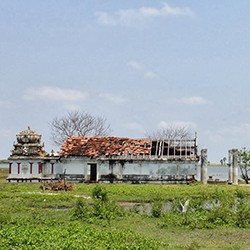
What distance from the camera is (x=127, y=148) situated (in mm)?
41125

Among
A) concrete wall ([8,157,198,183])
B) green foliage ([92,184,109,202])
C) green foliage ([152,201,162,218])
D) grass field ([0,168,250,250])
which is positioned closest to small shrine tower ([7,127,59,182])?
concrete wall ([8,157,198,183])

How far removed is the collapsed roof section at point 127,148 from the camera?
40.2m

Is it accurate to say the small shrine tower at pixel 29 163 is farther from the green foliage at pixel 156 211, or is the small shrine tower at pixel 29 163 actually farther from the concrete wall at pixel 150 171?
the green foliage at pixel 156 211

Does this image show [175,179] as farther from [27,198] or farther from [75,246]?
[75,246]

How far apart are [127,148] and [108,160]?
2435 mm

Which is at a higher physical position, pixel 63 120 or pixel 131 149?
pixel 63 120

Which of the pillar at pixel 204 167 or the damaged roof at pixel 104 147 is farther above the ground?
the damaged roof at pixel 104 147

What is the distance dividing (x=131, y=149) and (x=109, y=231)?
27.9 m

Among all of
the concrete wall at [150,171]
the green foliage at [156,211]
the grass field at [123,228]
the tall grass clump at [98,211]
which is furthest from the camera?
the concrete wall at [150,171]

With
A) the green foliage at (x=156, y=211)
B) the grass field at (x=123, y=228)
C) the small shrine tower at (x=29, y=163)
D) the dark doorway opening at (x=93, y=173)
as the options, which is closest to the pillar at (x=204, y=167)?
the dark doorway opening at (x=93, y=173)

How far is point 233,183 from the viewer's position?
39.7 m

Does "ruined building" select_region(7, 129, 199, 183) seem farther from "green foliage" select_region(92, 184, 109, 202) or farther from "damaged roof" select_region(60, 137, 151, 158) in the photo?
"green foliage" select_region(92, 184, 109, 202)

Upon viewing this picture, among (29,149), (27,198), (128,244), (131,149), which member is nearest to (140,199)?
(27,198)

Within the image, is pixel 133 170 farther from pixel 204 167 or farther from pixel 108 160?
pixel 204 167
